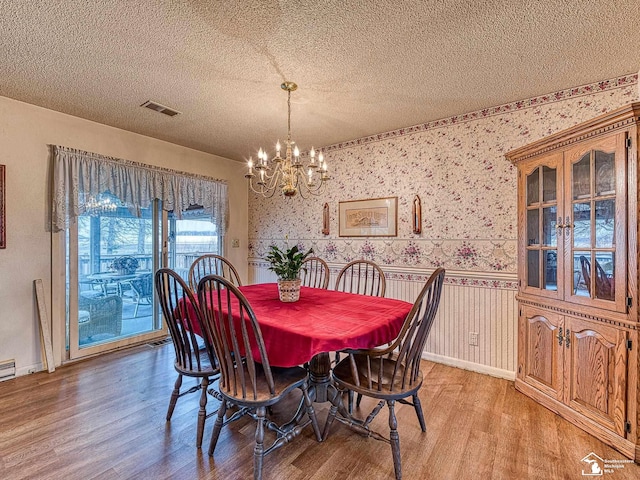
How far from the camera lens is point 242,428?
1.97 meters

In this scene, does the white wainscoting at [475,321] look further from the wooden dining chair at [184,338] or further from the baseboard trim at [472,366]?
the wooden dining chair at [184,338]

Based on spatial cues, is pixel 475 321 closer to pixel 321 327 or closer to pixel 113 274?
pixel 321 327

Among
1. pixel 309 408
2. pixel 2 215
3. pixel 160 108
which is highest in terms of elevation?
pixel 160 108

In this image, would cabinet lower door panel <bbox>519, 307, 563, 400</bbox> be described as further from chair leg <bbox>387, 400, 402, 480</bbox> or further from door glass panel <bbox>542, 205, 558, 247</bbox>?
chair leg <bbox>387, 400, 402, 480</bbox>

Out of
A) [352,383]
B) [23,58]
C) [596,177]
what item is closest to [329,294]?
[352,383]

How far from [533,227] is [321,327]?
1874 millimetres

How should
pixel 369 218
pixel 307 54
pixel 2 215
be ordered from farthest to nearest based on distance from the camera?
pixel 369 218
pixel 2 215
pixel 307 54

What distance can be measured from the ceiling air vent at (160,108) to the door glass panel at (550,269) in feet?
10.8

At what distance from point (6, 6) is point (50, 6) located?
224 millimetres

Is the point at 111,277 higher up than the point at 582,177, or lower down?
lower down

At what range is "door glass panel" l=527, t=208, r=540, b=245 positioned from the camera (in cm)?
235

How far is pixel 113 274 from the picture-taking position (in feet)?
11.2

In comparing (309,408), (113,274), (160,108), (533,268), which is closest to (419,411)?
(309,408)

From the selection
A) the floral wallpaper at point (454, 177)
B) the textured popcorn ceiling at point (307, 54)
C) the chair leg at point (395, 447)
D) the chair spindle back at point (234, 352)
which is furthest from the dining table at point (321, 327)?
the textured popcorn ceiling at point (307, 54)
